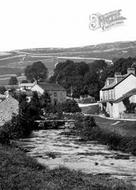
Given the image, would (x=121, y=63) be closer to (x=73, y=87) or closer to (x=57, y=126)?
(x=73, y=87)

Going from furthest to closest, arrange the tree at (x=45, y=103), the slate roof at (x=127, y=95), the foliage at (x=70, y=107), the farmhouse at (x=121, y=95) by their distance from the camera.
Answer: the tree at (x=45, y=103) < the foliage at (x=70, y=107) < the slate roof at (x=127, y=95) < the farmhouse at (x=121, y=95)

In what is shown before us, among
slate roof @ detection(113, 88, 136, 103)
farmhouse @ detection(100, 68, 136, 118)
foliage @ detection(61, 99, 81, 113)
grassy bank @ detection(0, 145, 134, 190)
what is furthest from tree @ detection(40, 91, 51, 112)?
grassy bank @ detection(0, 145, 134, 190)

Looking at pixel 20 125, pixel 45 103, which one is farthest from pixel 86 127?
pixel 45 103

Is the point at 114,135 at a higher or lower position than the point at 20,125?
higher

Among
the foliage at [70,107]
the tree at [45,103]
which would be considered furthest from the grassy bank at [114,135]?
the tree at [45,103]

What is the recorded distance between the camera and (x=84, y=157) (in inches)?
1629

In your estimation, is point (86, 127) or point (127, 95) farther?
point (127, 95)

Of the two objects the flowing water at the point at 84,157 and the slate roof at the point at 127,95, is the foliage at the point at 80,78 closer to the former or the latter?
the slate roof at the point at 127,95

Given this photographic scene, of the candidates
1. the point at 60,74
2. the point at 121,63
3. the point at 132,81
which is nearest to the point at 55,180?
the point at 132,81

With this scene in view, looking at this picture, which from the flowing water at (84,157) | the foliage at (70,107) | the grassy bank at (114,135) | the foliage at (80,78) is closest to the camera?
the flowing water at (84,157)

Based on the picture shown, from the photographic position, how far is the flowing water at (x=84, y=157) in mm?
33562

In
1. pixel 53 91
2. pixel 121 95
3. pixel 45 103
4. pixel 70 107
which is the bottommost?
pixel 70 107

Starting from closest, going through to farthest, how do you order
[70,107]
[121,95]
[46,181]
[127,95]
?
[46,181] < [127,95] < [121,95] < [70,107]

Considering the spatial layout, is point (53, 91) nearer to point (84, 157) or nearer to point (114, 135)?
point (114, 135)
